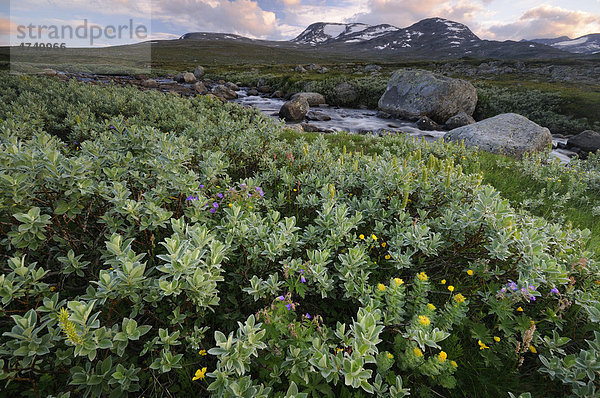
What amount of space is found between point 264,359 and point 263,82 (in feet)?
156

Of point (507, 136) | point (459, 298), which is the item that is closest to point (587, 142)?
point (507, 136)

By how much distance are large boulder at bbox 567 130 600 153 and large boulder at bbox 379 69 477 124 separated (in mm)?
7463

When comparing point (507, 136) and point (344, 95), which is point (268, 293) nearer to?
point (507, 136)

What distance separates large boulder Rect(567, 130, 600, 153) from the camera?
16.6m

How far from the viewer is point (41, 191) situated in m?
2.91

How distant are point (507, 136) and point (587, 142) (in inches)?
399

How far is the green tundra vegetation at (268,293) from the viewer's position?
2018 millimetres

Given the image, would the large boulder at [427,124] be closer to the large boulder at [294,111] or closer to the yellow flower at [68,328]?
the large boulder at [294,111]

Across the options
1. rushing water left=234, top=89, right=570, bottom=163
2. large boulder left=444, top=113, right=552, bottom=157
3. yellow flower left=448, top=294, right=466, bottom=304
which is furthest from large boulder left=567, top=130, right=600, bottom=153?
yellow flower left=448, top=294, right=466, bottom=304

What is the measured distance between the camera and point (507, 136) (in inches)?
480

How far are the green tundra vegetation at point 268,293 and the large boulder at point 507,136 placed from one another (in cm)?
878

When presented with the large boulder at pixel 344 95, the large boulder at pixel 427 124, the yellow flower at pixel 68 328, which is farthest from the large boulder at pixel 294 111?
the yellow flower at pixel 68 328

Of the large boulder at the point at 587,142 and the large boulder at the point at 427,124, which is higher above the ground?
the large boulder at the point at 427,124

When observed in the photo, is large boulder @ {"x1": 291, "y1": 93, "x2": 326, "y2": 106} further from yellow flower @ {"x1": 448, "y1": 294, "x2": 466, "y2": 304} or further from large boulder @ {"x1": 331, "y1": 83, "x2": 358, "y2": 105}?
yellow flower @ {"x1": 448, "y1": 294, "x2": 466, "y2": 304}
